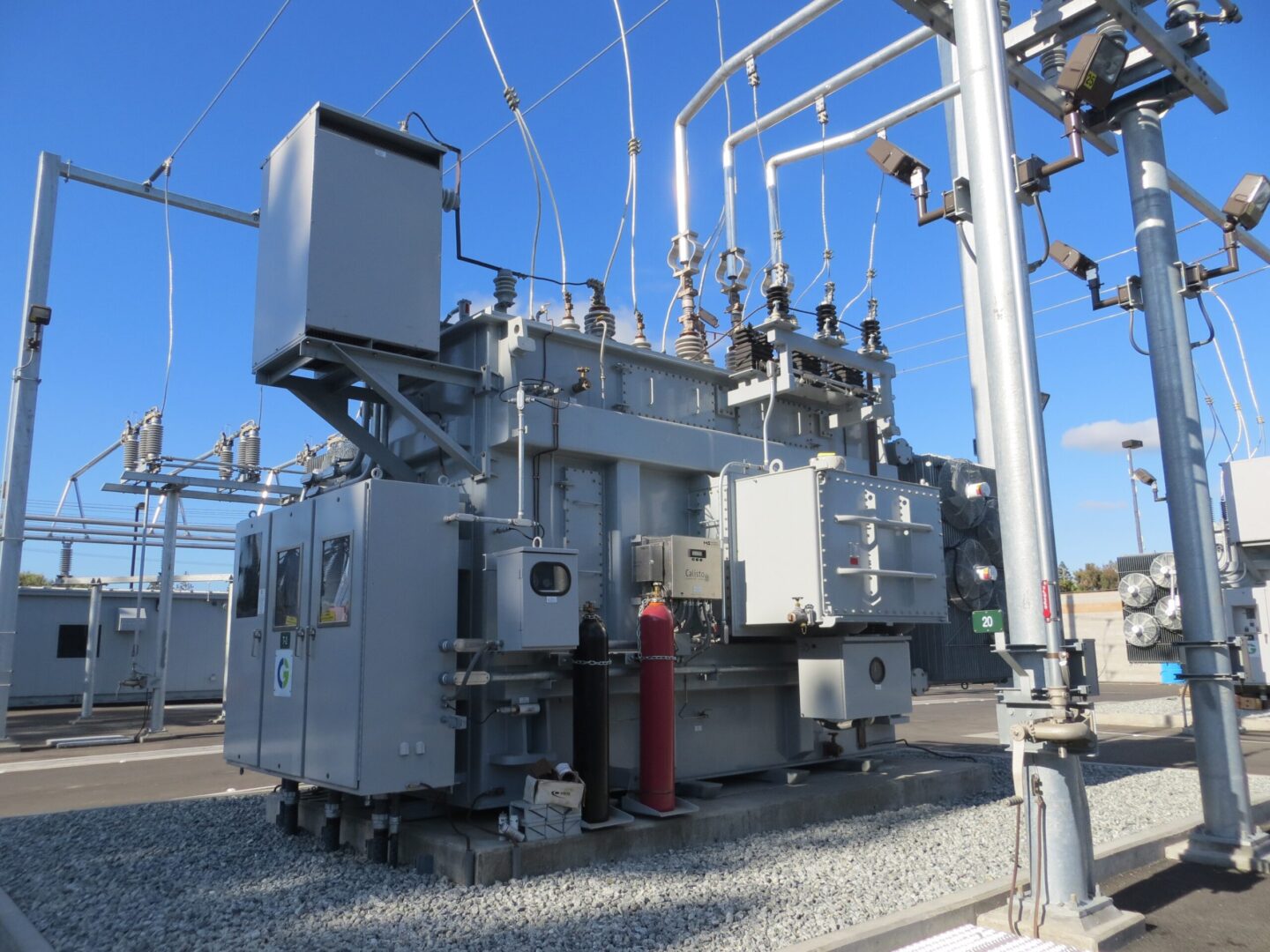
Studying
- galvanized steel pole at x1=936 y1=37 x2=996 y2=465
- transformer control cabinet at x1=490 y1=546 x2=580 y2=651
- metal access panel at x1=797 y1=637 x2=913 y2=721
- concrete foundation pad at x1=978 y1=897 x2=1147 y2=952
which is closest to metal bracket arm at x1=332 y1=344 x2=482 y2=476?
transformer control cabinet at x1=490 y1=546 x2=580 y2=651

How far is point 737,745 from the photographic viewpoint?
868 cm

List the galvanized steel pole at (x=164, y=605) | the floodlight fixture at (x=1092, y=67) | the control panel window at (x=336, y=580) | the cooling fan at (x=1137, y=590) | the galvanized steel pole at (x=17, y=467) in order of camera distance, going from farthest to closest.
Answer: the cooling fan at (x=1137, y=590), the galvanized steel pole at (x=164, y=605), the galvanized steel pole at (x=17, y=467), the control panel window at (x=336, y=580), the floodlight fixture at (x=1092, y=67)

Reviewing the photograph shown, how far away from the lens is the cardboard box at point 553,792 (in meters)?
6.28

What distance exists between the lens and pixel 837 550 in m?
7.51

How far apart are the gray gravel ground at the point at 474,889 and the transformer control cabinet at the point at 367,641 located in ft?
2.46

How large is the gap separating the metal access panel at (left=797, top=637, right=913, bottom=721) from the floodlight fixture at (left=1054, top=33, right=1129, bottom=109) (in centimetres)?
450

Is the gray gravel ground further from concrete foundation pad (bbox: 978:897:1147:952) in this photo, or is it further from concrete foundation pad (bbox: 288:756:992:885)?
concrete foundation pad (bbox: 978:897:1147:952)

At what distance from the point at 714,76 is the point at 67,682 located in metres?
21.4


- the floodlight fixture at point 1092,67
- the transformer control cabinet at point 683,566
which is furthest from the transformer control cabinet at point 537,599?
the floodlight fixture at point 1092,67

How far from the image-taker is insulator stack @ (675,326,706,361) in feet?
30.5

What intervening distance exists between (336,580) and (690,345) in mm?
4383

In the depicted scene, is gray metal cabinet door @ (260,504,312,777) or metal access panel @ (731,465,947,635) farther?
metal access panel @ (731,465,947,635)

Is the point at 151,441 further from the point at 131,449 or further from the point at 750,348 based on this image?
the point at 750,348

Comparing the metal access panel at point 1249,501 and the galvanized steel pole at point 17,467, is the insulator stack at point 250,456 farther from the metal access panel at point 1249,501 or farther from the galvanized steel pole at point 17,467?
A: the metal access panel at point 1249,501
